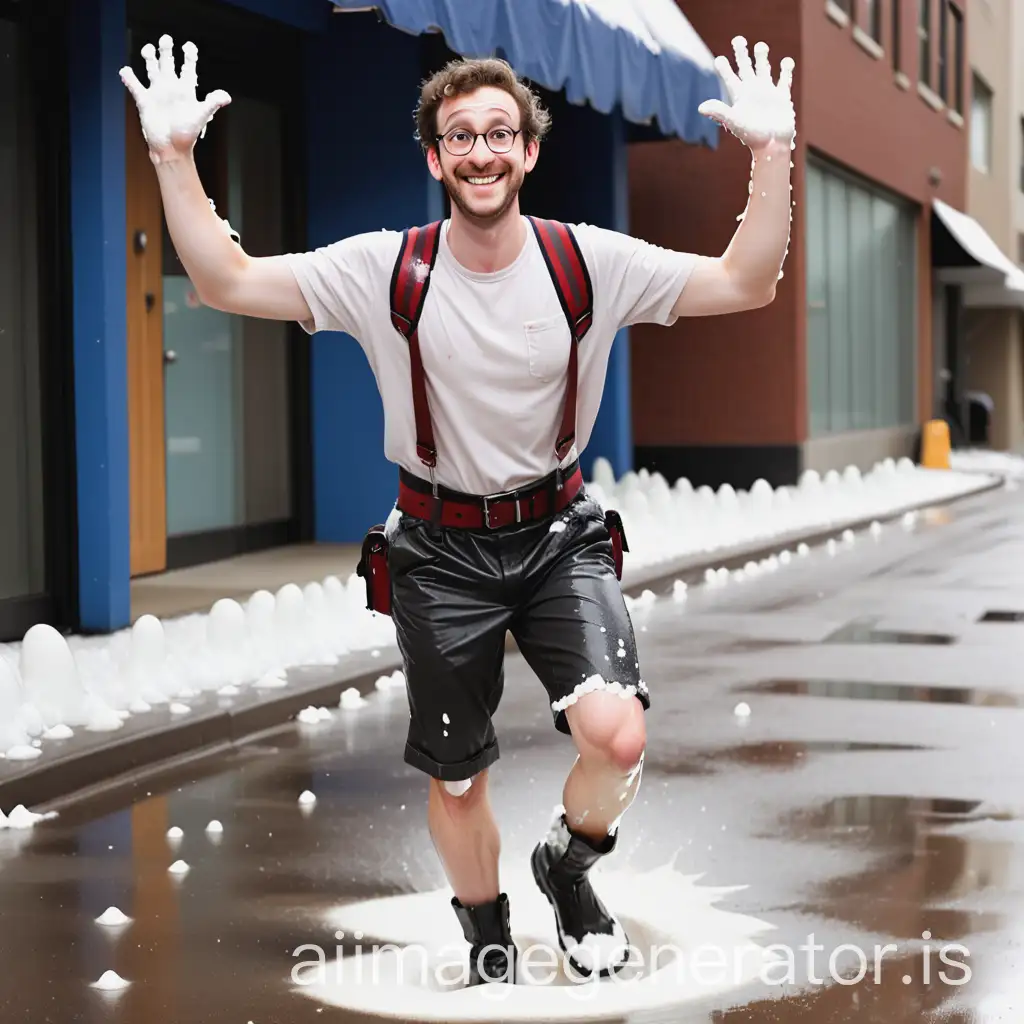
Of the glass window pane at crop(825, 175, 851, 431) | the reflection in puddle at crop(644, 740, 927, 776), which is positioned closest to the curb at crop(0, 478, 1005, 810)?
the reflection in puddle at crop(644, 740, 927, 776)

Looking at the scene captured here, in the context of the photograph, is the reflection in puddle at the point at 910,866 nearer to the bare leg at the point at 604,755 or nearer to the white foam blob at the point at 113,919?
the bare leg at the point at 604,755

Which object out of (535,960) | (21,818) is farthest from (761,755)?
(535,960)

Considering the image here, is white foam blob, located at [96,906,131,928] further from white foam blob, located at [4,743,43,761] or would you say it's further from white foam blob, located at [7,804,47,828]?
white foam blob, located at [4,743,43,761]

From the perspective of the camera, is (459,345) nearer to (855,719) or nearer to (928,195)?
(855,719)

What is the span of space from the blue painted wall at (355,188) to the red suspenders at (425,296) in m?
9.45

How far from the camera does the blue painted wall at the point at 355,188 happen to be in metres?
13.7

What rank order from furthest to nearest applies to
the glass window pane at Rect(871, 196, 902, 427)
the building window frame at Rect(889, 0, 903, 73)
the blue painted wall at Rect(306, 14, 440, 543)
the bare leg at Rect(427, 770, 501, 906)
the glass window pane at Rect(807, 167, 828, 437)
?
1. the glass window pane at Rect(871, 196, 902, 427)
2. the building window frame at Rect(889, 0, 903, 73)
3. the glass window pane at Rect(807, 167, 828, 437)
4. the blue painted wall at Rect(306, 14, 440, 543)
5. the bare leg at Rect(427, 770, 501, 906)

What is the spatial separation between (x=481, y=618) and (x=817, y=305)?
61.2ft

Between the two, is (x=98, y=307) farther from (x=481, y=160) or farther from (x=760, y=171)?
(x=760, y=171)

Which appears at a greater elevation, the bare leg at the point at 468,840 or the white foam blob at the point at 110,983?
the bare leg at the point at 468,840

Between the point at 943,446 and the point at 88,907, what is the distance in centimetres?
Result: 2352

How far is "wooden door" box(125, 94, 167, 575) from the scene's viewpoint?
11859mm

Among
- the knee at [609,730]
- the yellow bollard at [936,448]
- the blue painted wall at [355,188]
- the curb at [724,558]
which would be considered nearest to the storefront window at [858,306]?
the yellow bollard at [936,448]

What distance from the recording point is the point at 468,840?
14.3 feet
